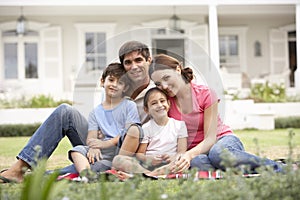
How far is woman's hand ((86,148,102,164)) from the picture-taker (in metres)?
3.65

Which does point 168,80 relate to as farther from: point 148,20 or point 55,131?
point 148,20

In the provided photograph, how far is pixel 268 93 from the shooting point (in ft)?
38.8

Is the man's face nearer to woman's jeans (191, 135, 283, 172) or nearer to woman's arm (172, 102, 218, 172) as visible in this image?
woman's arm (172, 102, 218, 172)

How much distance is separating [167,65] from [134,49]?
23 cm

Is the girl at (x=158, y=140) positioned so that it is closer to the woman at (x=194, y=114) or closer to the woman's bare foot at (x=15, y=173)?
the woman at (x=194, y=114)

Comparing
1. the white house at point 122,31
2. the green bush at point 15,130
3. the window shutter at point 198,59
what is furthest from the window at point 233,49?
the window shutter at point 198,59

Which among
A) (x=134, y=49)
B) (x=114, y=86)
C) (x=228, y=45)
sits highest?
(x=228, y=45)

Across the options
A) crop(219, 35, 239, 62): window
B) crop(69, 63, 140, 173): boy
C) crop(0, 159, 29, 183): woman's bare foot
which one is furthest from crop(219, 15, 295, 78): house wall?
crop(0, 159, 29, 183): woman's bare foot

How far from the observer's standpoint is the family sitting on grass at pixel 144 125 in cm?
356

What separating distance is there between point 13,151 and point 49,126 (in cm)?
328

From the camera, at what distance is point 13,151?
6754 millimetres

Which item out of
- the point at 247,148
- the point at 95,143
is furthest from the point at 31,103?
the point at 95,143

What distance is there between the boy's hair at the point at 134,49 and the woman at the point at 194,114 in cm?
7

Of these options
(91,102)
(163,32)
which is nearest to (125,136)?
(91,102)
